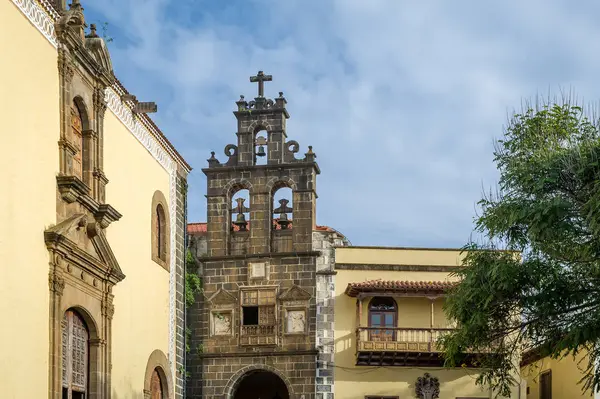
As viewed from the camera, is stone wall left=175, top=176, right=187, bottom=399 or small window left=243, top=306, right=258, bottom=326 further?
small window left=243, top=306, right=258, bottom=326

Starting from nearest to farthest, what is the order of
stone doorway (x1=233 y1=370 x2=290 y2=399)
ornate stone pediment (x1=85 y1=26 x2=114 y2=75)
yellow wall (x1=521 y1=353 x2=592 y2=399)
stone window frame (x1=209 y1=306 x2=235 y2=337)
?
1. ornate stone pediment (x1=85 y1=26 x2=114 y2=75)
2. yellow wall (x1=521 y1=353 x2=592 y2=399)
3. stone window frame (x1=209 y1=306 x2=235 y2=337)
4. stone doorway (x1=233 y1=370 x2=290 y2=399)

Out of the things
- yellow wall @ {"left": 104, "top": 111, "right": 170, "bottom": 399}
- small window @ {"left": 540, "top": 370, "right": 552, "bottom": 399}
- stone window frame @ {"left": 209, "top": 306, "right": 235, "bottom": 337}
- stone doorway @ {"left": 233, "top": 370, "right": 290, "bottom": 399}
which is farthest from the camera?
stone doorway @ {"left": 233, "top": 370, "right": 290, "bottom": 399}

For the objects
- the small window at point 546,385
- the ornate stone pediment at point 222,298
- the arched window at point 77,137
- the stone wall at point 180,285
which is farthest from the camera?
the ornate stone pediment at point 222,298

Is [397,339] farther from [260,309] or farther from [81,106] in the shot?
[81,106]

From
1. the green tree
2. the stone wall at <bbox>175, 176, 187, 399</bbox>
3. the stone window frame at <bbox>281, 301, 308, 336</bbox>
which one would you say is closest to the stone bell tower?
the stone window frame at <bbox>281, 301, 308, 336</bbox>

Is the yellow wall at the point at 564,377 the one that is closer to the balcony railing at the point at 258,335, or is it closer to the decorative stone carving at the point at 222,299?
the balcony railing at the point at 258,335

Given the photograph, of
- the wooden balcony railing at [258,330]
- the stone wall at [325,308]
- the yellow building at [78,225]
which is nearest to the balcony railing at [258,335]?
the wooden balcony railing at [258,330]

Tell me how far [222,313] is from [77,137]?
15087 mm

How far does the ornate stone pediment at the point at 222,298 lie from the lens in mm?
30406

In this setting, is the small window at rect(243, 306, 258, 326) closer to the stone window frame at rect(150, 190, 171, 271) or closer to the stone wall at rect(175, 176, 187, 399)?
the stone wall at rect(175, 176, 187, 399)

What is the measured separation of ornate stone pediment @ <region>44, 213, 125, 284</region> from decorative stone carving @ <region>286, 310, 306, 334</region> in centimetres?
1344

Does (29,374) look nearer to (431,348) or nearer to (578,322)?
(578,322)

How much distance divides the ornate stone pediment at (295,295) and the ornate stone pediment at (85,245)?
13.4m

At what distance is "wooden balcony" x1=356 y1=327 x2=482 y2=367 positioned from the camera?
2948 centimetres
